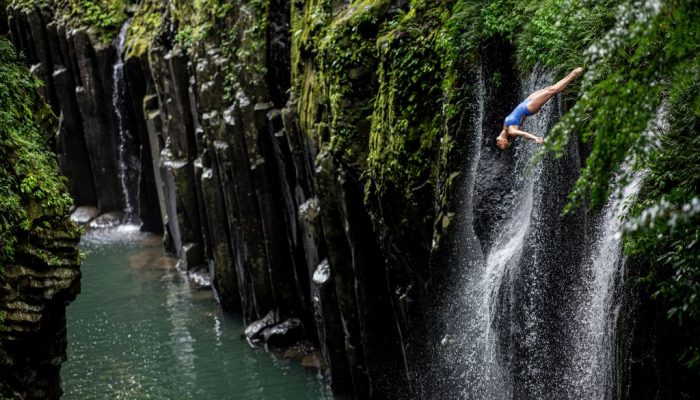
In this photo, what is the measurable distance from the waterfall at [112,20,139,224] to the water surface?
520 centimetres

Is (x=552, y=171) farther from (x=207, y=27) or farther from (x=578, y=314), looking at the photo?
(x=207, y=27)

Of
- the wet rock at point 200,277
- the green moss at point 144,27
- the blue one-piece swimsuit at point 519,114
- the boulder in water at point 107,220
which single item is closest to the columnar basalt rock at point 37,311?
the blue one-piece swimsuit at point 519,114

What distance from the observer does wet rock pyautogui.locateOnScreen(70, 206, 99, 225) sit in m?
35.2

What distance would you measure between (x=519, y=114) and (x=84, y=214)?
27916mm

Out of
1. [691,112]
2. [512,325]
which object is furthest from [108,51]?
[691,112]

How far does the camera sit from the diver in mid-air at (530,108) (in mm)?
11016

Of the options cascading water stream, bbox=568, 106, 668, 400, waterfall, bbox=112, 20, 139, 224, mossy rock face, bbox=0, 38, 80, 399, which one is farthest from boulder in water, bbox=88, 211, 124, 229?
cascading water stream, bbox=568, 106, 668, 400

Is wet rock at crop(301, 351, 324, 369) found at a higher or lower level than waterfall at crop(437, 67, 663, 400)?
lower

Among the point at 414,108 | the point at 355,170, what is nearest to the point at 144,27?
the point at 355,170

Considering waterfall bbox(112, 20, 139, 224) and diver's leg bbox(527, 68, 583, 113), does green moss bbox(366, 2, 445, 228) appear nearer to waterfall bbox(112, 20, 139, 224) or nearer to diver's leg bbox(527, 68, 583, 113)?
diver's leg bbox(527, 68, 583, 113)

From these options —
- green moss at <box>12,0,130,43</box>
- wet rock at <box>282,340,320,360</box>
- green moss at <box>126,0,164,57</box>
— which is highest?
green moss at <box>12,0,130,43</box>

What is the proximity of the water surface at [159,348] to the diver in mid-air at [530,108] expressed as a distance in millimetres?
9156

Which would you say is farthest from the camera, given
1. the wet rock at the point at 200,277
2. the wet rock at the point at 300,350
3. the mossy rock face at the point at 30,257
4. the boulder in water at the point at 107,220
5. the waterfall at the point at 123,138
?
the boulder in water at the point at 107,220

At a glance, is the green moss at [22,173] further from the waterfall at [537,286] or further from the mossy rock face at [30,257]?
the waterfall at [537,286]
